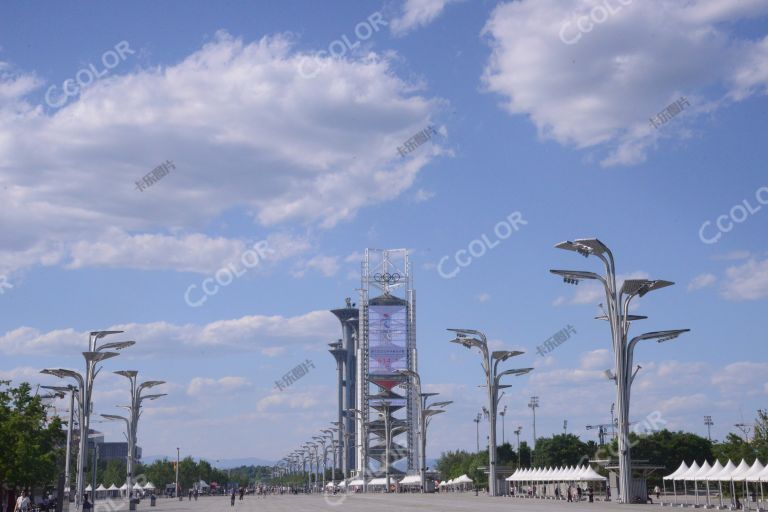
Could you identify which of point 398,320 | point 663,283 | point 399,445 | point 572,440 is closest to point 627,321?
point 663,283

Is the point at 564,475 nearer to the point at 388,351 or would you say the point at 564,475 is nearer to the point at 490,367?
the point at 490,367

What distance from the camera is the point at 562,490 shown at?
7712cm

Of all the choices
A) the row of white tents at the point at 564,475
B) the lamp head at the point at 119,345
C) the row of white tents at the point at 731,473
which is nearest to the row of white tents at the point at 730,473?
the row of white tents at the point at 731,473

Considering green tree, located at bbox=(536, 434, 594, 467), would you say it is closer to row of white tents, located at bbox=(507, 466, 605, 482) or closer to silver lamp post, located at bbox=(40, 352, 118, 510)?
row of white tents, located at bbox=(507, 466, 605, 482)

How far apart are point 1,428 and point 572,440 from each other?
8803 cm

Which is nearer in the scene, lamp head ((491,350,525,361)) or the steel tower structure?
lamp head ((491,350,525,361))

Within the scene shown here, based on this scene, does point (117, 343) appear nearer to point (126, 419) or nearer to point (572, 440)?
point (126, 419)

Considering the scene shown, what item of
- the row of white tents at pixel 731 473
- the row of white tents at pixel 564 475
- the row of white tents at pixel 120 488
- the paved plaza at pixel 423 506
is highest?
the row of white tents at pixel 731 473

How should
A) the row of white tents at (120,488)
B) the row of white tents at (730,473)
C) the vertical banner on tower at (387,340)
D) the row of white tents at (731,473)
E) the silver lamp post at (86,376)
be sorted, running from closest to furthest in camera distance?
the row of white tents at (730,473) → the row of white tents at (731,473) → the silver lamp post at (86,376) → the row of white tents at (120,488) → the vertical banner on tower at (387,340)

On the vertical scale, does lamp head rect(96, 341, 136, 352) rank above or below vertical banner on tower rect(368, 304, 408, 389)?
below

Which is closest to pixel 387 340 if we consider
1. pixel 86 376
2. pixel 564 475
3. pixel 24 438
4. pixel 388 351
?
pixel 388 351

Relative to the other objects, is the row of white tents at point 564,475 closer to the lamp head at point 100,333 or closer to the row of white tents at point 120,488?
the lamp head at point 100,333

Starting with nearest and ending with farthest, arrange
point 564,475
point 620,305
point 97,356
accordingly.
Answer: point 620,305
point 97,356
point 564,475

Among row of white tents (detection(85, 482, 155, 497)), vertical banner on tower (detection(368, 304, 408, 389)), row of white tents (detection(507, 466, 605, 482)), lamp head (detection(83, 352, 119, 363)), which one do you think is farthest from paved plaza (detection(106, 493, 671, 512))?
vertical banner on tower (detection(368, 304, 408, 389))
